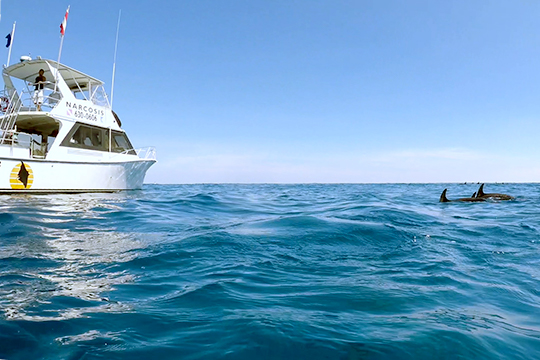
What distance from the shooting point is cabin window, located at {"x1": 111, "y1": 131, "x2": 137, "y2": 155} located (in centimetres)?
1892

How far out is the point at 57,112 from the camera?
611 inches

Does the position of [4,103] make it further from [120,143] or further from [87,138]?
[120,143]

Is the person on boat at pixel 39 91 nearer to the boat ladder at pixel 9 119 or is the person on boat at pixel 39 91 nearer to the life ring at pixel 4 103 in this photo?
the boat ladder at pixel 9 119

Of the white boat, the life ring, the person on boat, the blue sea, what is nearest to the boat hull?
the white boat

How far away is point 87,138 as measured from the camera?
1716 cm

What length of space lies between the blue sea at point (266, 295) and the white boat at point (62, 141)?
30.9 ft

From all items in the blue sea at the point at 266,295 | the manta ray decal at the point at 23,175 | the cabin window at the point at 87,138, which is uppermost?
→ the cabin window at the point at 87,138

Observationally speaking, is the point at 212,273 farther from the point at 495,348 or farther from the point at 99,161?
the point at 99,161

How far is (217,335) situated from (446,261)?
373cm

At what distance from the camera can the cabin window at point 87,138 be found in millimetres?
16002

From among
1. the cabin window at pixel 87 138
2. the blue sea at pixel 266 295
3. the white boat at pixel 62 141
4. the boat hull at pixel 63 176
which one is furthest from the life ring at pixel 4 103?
the blue sea at pixel 266 295

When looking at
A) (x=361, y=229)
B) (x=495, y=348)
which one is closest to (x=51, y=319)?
(x=495, y=348)

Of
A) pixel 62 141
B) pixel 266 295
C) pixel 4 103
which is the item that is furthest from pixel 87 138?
pixel 266 295

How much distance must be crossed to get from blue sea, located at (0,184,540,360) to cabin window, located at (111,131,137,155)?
525 inches
